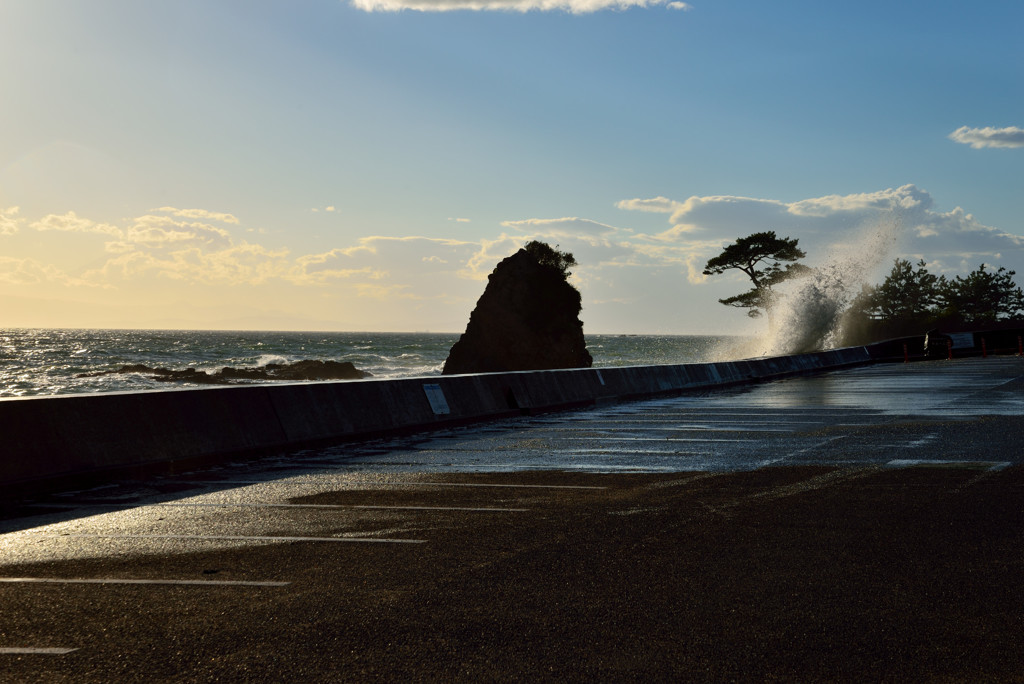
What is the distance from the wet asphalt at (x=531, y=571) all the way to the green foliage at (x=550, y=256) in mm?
76965

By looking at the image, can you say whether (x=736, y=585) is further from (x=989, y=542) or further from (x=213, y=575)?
(x=213, y=575)

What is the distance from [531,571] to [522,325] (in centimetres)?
7623

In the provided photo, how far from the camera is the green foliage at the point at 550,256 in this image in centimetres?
8906

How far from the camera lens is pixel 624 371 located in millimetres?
25047

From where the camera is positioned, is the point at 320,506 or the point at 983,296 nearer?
the point at 320,506

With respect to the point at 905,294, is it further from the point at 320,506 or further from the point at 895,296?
the point at 320,506

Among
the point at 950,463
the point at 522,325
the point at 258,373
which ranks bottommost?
the point at 258,373

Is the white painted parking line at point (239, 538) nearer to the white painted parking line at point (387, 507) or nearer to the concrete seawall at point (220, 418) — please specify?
the white painted parking line at point (387, 507)

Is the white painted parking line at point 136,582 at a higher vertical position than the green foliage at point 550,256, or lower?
lower

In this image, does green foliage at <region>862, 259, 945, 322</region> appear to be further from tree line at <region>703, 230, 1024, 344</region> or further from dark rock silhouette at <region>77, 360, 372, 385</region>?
dark rock silhouette at <region>77, 360, 372, 385</region>

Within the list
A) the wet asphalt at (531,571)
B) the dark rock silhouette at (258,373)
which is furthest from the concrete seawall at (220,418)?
the dark rock silhouette at (258,373)

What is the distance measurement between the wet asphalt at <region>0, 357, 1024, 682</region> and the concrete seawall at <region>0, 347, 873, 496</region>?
1.44ft

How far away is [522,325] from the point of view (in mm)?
82438

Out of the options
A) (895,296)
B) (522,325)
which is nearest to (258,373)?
(522,325)
